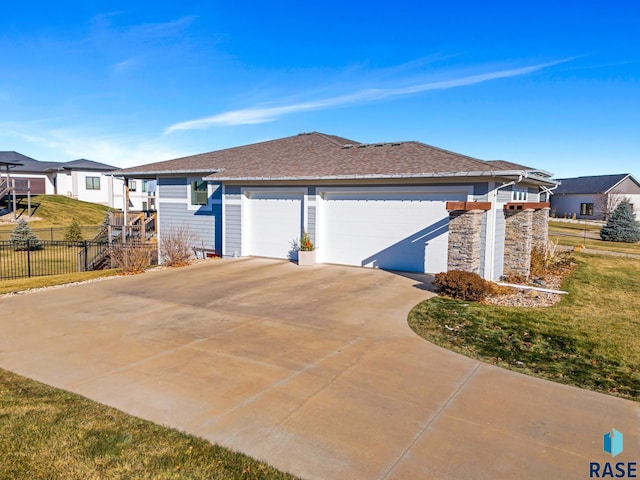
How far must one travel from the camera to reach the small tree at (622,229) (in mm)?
30766

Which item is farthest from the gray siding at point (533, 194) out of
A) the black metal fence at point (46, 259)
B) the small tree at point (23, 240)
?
the small tree at point (23, 240)

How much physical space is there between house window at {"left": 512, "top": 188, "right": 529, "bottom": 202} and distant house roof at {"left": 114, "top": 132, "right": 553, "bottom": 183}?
0.69 metres

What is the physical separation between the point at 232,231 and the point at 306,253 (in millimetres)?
3730

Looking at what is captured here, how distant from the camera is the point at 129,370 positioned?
5.83 m

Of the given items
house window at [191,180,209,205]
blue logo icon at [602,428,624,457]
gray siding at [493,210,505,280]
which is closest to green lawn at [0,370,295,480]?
blue logo icon at [602,428,624,457]

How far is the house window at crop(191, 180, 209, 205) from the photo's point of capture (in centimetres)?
1752

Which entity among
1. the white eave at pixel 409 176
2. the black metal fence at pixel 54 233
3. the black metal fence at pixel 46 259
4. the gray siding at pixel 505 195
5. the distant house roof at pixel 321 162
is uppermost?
the distant house roof at pixel 321 162

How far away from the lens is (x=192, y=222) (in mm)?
17859

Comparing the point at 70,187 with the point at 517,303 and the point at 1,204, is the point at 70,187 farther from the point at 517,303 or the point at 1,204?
the point at 517,303

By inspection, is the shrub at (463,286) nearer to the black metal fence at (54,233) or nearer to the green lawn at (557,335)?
the green lawn at (557,335)

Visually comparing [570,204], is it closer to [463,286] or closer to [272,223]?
[272,223]

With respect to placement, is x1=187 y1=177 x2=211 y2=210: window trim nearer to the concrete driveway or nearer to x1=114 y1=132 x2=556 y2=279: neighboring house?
x1=114 y1=132 x2=556 y2=279: neighboring house

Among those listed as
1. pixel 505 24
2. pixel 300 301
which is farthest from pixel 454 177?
pixel 505 24

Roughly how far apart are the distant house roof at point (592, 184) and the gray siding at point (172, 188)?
4722 centimetres
